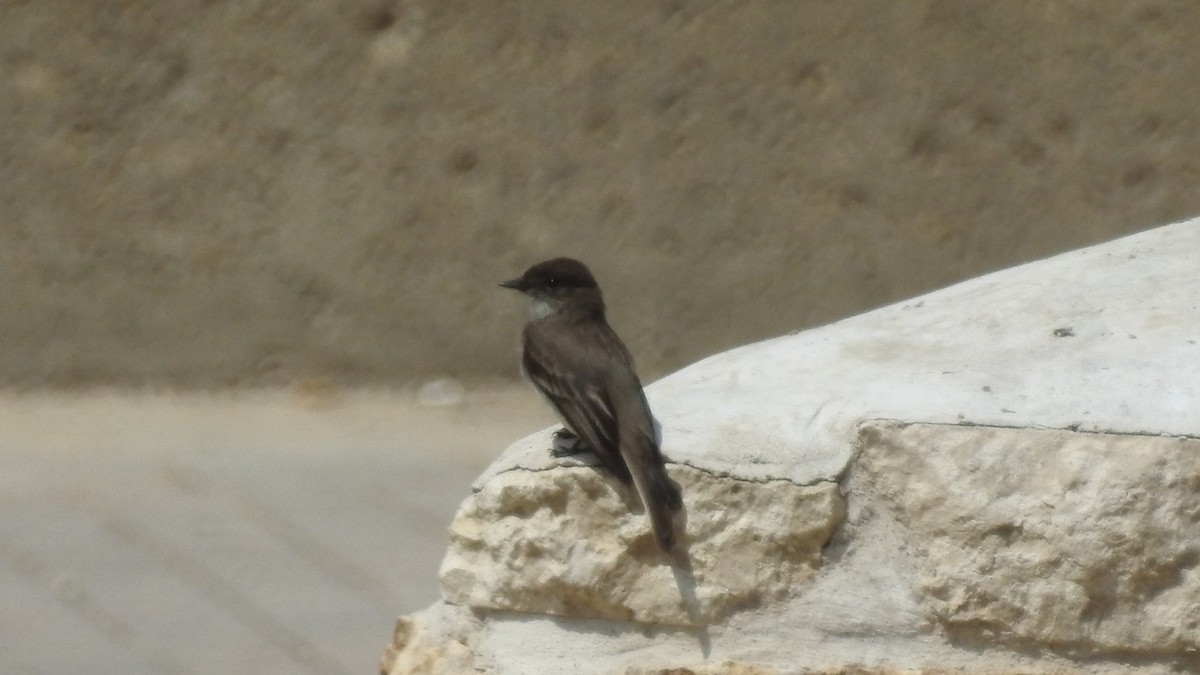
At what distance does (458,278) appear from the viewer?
831 cm

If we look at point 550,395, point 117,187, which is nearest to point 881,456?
point 550,395

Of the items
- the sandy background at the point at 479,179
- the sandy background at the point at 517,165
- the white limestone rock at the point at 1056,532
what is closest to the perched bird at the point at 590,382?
the white limestone rock at the point at 1056,532

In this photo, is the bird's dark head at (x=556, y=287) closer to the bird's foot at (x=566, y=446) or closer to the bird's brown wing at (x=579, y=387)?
the bird's brown wing at (x=579, y=387)

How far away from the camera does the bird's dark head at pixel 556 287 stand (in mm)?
4598

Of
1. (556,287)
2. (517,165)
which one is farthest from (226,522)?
(556,287)

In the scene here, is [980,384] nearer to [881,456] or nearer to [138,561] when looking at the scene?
[881,456]

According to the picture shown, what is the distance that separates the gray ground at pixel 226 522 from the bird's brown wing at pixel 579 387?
83.9 inches

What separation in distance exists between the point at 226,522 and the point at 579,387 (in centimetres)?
381

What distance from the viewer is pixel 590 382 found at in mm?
3557

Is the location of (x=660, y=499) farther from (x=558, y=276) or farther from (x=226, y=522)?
(x=226, y=522)

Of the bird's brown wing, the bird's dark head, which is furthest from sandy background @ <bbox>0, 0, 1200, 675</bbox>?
the bird's brown wing

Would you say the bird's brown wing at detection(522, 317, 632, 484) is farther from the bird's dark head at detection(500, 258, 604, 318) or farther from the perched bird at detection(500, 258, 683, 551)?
the bird's dark head at detection(500, 258, 604, 318)

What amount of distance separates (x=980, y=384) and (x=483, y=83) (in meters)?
5.89

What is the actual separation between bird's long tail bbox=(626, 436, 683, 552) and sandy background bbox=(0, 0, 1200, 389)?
5.82 metres
